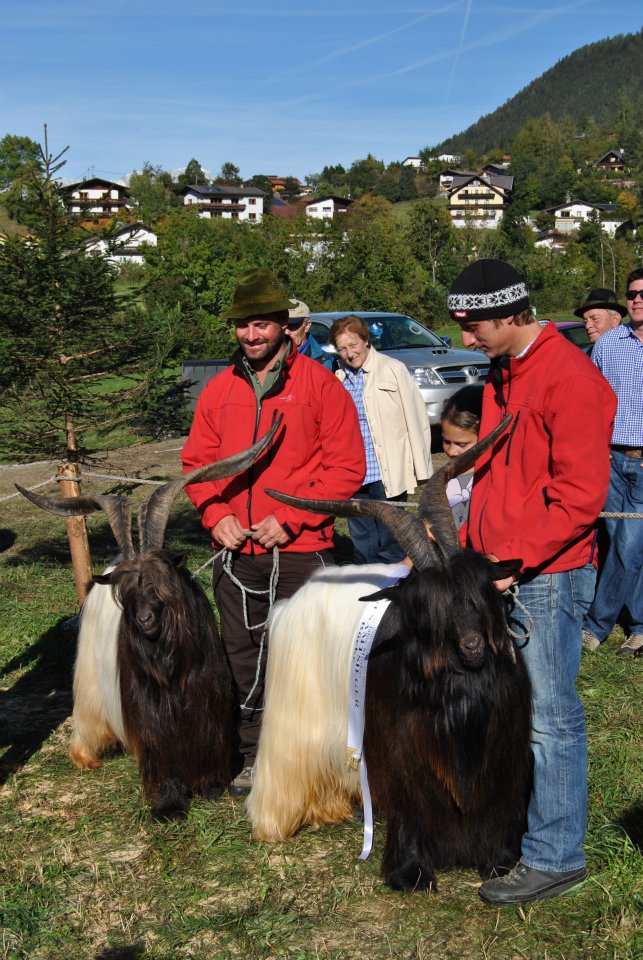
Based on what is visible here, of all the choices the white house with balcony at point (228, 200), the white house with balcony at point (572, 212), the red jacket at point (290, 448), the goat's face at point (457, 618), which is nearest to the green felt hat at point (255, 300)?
the red jacket at point (290, 448)

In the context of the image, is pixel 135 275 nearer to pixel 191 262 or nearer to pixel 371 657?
pixel 371 657

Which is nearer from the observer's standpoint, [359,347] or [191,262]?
[359,347]

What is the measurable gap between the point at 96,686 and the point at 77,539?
2093 mm

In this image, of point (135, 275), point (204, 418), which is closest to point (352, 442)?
point (204, 418)

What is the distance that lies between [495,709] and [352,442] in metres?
1.77

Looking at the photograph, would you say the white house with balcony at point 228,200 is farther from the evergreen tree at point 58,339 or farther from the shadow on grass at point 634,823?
the shadow on grass at point 634,823

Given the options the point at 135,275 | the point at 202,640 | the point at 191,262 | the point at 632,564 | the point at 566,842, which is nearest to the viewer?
the point at 566,842

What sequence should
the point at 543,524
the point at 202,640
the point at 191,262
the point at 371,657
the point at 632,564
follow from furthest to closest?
1. the point at 191,262
2. the point at 632,564
3. the point at 202,640
4. the point at 371,657
5. the point at 543,524

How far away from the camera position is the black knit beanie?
134 inches

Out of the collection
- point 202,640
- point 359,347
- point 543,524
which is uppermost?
point 359,347

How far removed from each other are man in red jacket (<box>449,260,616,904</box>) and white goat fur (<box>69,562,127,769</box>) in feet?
7.87

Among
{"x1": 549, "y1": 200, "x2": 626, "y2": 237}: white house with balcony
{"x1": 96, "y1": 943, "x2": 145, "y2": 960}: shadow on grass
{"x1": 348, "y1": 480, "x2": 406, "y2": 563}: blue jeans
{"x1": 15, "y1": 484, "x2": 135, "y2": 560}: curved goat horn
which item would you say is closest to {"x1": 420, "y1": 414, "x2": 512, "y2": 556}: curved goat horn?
{"x1": 15, "y1": 484, "x2": 135, "y2": 560}: curved goat horn

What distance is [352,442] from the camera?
186 inches

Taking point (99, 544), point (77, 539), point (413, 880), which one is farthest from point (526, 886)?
point (99, 544)
